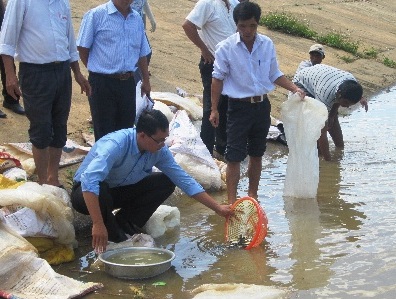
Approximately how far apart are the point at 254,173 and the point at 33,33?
2167 millimetres

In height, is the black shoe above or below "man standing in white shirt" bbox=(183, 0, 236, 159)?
below

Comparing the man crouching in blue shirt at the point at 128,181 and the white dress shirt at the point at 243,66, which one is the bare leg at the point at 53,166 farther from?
the white dress shirt at the point at 243,66

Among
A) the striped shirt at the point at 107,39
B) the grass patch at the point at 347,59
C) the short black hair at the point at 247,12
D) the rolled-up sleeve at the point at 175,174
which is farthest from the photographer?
the grass patch at the point at 347,59

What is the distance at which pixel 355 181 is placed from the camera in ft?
26.9

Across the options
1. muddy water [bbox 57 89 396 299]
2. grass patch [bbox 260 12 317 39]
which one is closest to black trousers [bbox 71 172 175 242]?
muddy water [bbox 57 89 396 299]

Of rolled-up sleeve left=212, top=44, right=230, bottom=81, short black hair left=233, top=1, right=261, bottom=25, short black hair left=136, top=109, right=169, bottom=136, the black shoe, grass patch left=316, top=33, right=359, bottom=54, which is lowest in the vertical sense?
grass patch left=316, top=33, right=359, bottom=54

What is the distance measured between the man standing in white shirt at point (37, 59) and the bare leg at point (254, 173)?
1712 millimetres

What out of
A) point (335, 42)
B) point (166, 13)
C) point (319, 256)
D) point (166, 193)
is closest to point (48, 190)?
point (166, 193)

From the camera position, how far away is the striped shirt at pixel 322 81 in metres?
8.35

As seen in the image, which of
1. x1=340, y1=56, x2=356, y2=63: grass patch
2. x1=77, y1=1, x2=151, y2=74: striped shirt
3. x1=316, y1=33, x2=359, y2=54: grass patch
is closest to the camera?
x1=77, y1=1, x2=151, y2=74: striped shirt

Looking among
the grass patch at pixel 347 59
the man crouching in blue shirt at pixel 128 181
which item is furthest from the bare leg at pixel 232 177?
the grass patch at pixel 347 59

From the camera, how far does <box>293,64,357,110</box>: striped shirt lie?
8.35 meters

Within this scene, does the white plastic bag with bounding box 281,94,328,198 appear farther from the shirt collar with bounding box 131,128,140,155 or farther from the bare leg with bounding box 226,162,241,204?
the shirt collar with bounding box 131,128,140,155

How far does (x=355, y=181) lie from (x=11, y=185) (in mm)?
3618
